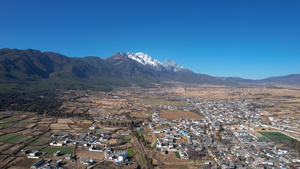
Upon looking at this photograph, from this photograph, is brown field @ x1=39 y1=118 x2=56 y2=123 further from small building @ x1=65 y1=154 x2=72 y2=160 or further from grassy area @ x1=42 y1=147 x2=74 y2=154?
small building @ x1=65 y1=154 x2=72 y2=160

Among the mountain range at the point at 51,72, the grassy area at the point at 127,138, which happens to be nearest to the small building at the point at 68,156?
the grassy area at the point at 127,138

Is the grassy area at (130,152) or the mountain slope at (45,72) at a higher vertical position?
the mountain slope at (45,72)

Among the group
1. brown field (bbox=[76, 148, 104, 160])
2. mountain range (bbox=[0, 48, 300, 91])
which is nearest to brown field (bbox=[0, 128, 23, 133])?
brown field (bbox=[76, 148, 104, 160])

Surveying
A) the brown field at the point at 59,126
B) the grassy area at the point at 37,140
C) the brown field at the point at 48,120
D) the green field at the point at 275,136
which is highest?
the brown field at the point at 48,120

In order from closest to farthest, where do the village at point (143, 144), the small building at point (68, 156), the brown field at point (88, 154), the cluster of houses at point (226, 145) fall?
the village at point (143, 144)
the small building at point (68, 156)
the cluster of houses at point (226, 145)
the brown field at point (88, 154)

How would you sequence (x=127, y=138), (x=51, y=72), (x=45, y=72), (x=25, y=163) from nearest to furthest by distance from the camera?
(x=25, y=163), (x=127, y=138), (x=45, y=72), (x=51, y=72)

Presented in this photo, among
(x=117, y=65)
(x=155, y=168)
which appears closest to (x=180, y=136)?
(x=155, y=168)

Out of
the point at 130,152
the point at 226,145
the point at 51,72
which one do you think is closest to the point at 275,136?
the point at 226,145

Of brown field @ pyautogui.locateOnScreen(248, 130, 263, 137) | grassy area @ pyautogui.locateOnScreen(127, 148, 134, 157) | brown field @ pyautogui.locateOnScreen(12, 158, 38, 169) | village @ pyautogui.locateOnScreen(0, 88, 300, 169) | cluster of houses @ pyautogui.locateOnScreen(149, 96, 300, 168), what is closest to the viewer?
brown field @ pyautogui.locateOnScreen(12, 158, 38, 169)

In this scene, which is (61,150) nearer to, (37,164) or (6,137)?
(37,164)

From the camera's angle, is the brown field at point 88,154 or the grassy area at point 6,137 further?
the grassy area at point 6,137

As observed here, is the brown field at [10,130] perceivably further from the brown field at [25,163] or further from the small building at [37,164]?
the small building at [37,164]
